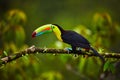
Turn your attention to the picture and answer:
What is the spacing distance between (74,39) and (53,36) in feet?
14.6

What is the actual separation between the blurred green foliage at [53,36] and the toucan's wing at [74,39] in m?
0.22

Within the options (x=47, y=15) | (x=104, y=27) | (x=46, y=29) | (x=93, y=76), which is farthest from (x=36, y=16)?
(x=46, y=29)

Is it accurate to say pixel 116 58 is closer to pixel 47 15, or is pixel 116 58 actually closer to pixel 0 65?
pixel 0 65

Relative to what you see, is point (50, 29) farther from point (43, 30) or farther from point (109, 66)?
point (109, 66)

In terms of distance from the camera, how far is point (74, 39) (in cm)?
491

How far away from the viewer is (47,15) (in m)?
10.0

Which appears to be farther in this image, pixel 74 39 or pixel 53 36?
pixel 53 36

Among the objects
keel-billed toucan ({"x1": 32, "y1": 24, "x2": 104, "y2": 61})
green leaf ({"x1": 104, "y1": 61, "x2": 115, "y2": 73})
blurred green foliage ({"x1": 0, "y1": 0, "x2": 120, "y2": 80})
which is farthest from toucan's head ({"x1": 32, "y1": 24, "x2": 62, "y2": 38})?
green leaf ({"x1": 104, "y1": 61, "x2": 115, "y2": 73})

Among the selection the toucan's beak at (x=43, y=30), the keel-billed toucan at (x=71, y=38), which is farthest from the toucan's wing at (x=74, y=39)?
the toucan's beak at (x=43, y=30)

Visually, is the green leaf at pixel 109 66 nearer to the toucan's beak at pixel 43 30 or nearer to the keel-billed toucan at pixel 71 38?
the keel-billed toucan at pixel 71 38

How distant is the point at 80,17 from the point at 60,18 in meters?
0.38

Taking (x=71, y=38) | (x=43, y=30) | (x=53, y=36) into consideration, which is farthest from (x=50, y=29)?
(x=53, y=36)

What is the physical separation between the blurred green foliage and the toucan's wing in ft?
0.71

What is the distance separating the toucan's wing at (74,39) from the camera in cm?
483
